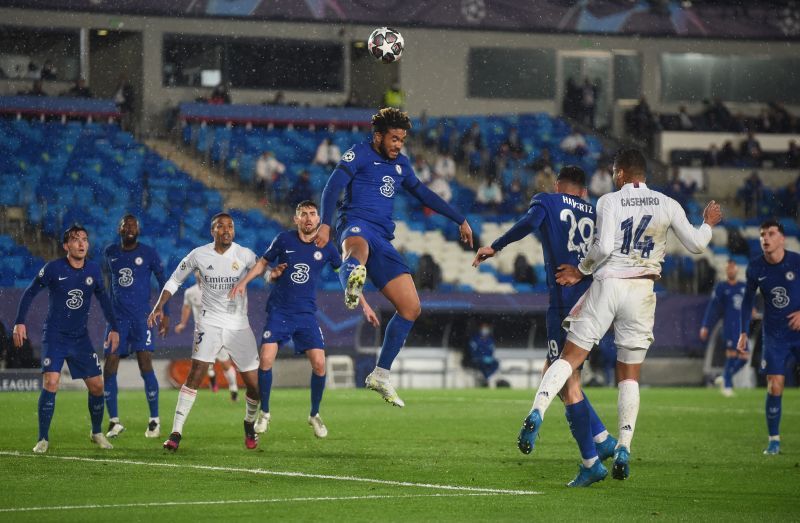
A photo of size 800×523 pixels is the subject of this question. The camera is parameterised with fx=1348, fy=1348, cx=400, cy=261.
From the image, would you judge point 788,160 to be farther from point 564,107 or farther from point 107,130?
point 107,130

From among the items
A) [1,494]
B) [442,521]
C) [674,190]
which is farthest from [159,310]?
[674,190]

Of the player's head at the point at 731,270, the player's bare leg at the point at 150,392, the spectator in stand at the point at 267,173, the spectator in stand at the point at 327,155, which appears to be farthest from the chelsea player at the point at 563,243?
the spectator in stand at the point at 327,155

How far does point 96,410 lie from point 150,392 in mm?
2008

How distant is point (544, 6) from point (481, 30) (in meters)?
2.46

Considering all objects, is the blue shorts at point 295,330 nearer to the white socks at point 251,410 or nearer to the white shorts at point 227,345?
the white shorts at point 227,345

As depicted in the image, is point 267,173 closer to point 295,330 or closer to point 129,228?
point 129,228

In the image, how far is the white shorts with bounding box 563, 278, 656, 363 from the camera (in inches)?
401

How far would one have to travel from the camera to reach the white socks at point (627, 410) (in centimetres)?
1027

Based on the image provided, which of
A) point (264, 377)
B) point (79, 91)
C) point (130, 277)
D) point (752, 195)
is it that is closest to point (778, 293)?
point (264, 377)

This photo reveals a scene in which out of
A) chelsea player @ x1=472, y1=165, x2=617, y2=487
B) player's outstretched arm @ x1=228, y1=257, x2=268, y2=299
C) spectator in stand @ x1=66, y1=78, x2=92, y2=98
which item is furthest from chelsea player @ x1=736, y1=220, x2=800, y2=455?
spectator in stand @ x1=66, y1=78, x2=92, y2=98

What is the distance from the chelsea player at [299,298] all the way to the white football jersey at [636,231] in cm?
516

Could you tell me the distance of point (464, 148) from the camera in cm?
3806

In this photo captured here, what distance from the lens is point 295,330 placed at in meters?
15.2

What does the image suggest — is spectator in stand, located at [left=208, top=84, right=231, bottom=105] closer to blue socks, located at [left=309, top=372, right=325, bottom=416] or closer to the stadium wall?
the stadium wall
